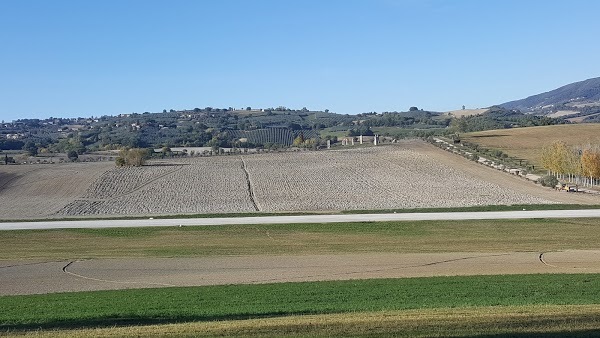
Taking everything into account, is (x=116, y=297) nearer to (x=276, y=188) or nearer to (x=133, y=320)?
(x=133, y=320)

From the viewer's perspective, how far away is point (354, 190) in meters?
69.9

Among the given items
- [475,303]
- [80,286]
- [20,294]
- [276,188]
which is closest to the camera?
[475,303]

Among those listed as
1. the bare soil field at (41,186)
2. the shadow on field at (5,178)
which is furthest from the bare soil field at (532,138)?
the shadow on field at (5,178)

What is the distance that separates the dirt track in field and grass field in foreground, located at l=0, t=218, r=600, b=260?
8.43 ft

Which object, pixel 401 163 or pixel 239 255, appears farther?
pixel 401 163

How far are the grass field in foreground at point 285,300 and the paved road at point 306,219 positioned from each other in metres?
24.7

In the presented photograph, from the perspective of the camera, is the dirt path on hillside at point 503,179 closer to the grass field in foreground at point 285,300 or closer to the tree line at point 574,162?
the tree line at point 574,162

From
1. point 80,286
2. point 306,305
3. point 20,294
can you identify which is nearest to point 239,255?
point 80,286

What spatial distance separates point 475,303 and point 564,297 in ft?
8.65

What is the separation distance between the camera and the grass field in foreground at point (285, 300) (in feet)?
60.4

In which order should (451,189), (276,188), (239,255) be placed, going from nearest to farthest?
(239,255) < (451,189) < (276,188)

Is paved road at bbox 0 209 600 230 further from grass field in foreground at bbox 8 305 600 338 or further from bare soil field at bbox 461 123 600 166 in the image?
bare soil field at bbox 461 123 600 166

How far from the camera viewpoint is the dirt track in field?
2664cm

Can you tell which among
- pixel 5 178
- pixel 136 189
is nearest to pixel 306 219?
pixel 136 189
